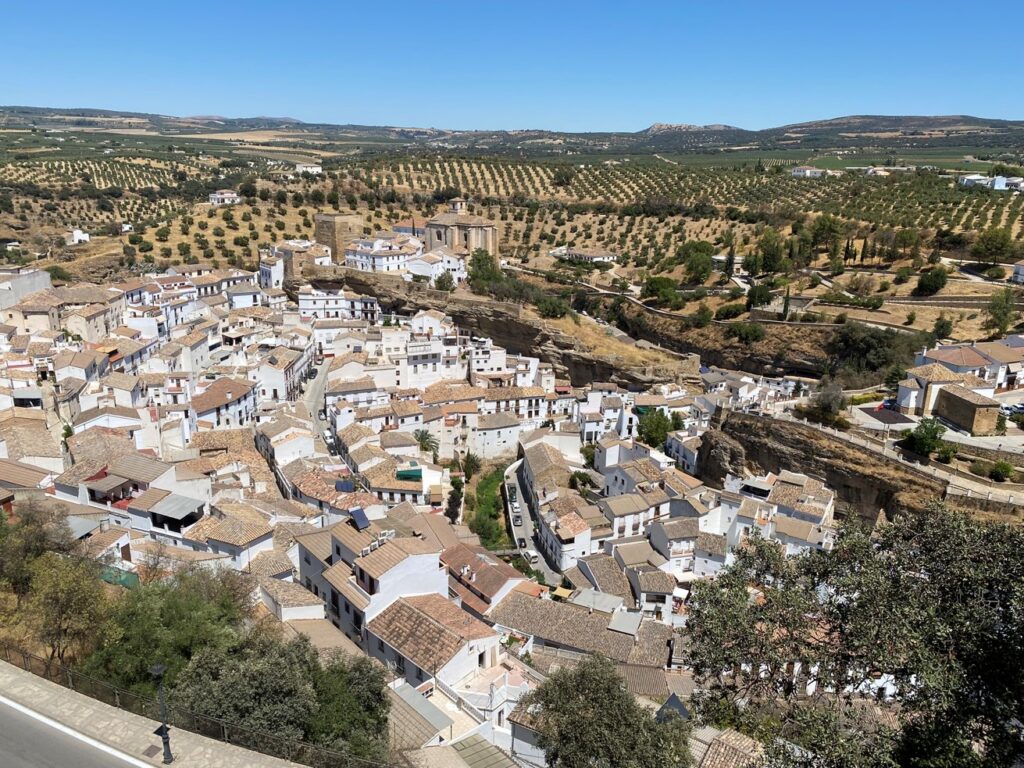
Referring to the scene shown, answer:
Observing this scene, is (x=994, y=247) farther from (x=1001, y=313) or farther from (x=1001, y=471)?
(x=1001, y=471)

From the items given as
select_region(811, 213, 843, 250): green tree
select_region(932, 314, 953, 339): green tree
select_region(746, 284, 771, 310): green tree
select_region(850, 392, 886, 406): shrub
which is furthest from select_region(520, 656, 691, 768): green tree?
select_region(811, 213, 843, 250): green tree

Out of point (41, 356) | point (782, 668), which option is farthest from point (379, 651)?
point (41, 356)

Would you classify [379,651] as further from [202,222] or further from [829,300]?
[202,222]

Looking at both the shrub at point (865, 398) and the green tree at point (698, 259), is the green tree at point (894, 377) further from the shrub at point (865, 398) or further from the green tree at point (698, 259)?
the green tree at point (698, 259)

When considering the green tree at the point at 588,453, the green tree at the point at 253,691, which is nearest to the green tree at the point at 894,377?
the green tree at the point at 588,453

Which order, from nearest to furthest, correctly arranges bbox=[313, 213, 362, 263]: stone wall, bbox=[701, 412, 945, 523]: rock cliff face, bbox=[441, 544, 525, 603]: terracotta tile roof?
bbox=[441, 544, 525, 603]: terracotta tile roof → bbox=[701, 412, 945, 523]: rock cliff face → bbox=[313, 213, 362, 263]: stone wall

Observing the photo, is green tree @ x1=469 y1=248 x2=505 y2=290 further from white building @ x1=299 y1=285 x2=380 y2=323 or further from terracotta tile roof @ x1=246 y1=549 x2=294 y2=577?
terracotta tile roof @ x1=246 y1=549 x2=294 y2=577

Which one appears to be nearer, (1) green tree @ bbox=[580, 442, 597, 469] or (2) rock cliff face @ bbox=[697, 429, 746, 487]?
(2) rock cliff face @ bbox=[697, 429, 746, 487]
